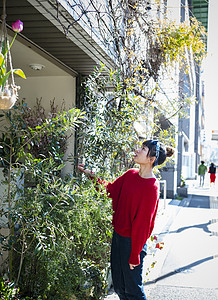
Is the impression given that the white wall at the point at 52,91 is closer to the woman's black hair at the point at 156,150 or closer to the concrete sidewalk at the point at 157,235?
the concrete sidewalk at the point at 157,235

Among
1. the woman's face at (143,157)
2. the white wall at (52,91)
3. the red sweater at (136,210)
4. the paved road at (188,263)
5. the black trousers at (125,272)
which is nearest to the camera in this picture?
the red sweater at (136,210)

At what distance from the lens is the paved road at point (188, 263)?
14.6ft

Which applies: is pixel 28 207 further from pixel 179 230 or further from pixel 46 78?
pixel 179 230

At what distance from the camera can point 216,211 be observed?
451 inches

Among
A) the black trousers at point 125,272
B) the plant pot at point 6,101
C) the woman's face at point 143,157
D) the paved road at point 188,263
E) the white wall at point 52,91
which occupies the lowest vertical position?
the paved road at point 188,263

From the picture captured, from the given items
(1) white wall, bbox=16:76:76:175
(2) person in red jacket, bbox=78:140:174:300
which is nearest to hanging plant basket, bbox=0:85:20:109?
(2) person in red jacket, bbox=78:140:174:300

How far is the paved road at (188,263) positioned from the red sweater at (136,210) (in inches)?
61.8

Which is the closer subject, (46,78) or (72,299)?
(72,299)

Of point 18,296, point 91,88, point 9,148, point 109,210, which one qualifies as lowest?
point 18,296

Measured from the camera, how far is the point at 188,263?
5.77 metres

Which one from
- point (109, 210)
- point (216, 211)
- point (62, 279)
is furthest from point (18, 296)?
point (216, 211)

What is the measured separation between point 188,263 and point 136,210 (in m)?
3.20

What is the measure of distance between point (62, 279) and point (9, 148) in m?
1.29

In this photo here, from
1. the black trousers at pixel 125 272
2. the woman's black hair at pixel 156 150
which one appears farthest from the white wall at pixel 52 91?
the black trousers at pixel 125 272
